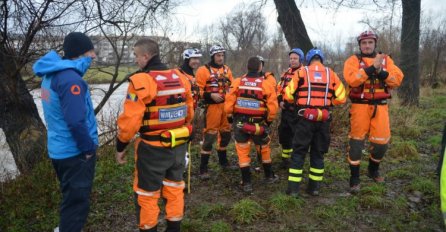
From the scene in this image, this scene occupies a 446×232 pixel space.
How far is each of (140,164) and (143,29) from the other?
4.22 m

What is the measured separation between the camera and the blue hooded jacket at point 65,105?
3.27m

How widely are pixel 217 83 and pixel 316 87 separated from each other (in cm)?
185

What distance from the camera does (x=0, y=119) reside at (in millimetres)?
5672

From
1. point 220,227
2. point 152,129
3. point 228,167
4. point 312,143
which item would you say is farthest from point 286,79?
point 152,129

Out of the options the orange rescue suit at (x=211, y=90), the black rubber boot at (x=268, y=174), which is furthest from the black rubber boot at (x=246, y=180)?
the orange rescue suit at (x=211, y=90)

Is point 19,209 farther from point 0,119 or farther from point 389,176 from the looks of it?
point 389,176

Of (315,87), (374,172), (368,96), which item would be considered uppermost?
(315,87)

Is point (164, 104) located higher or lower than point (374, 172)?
higher

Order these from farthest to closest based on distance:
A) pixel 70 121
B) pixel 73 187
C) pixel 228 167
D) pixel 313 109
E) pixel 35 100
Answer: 1. pixel 35 100
2. pixel 228 167
3. pixel 313 109
4. pixel 73 187
5. pixel 70 121

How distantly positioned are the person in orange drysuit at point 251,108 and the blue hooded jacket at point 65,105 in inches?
98.2

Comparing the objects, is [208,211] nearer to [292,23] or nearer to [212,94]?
[212,94]

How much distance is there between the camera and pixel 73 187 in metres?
3.49

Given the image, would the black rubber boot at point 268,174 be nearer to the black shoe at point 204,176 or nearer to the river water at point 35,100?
the black shoe at point 204,176

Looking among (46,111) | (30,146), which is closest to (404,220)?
(46,111)
